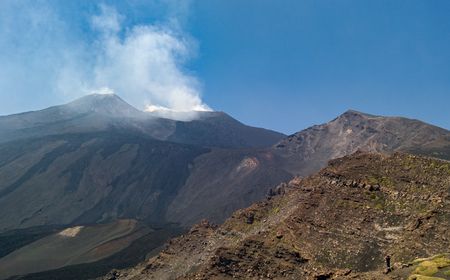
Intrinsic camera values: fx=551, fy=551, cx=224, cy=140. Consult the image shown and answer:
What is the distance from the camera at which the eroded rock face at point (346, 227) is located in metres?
43.2

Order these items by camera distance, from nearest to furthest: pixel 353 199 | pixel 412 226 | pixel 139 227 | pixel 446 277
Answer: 1. pixel 446 277
2. pixel 412 226
3. pixel 353 199
4. pixel 139 227

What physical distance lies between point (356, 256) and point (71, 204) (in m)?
153

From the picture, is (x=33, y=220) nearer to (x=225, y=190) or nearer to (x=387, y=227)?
(x=225, y=190)

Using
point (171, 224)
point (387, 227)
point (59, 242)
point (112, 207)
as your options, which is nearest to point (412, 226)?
point (387, 227)

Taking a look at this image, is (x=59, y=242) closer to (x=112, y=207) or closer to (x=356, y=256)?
(x=112, y=207)

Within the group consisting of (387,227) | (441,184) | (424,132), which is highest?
(424,132)

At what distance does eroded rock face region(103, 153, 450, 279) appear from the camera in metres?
43.2

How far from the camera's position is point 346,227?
48219 millimetres

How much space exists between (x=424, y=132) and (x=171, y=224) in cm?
8483

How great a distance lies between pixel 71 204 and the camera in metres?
184

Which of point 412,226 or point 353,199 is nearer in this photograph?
point 412,226

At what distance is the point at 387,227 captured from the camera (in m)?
46.2

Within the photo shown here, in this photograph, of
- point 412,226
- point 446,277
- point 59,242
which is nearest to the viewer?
point 446,277

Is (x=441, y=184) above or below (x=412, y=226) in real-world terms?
above
